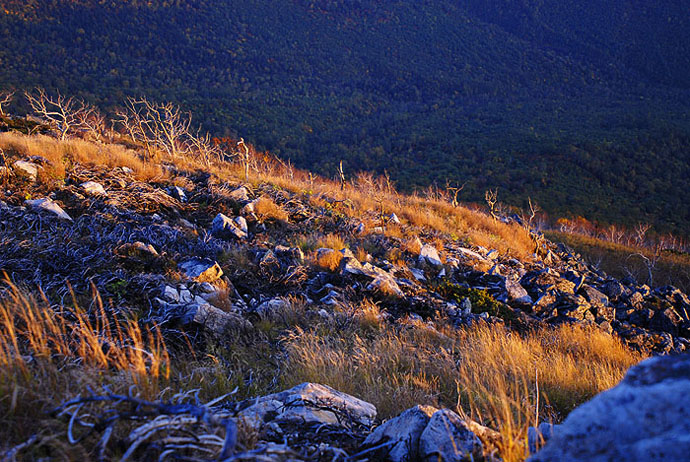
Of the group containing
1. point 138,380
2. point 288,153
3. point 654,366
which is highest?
point 654,366

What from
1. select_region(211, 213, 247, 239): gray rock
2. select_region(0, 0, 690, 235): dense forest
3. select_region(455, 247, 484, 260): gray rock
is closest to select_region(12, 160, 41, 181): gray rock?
select_region(211, 213, 247, 239): gray rock

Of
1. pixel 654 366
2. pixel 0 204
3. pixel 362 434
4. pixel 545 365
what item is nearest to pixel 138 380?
pixel 362 434

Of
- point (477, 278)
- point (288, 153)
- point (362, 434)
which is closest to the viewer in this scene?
point (362, 434)

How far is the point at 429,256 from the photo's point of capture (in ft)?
24.6

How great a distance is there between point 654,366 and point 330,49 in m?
75.4

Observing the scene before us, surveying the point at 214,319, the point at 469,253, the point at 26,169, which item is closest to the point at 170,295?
the point at 214,319

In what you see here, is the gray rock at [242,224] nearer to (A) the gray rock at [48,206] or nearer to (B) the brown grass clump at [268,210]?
(B) the brown grass clump at [268,210]

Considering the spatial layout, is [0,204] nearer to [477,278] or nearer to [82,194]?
[82,194]

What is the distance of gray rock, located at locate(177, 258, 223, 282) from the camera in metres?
4.47

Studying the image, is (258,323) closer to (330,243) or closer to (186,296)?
(186,296)

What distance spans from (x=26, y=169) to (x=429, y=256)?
7030 millimetres

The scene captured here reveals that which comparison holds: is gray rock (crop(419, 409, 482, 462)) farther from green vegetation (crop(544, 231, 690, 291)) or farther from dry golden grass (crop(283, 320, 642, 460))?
green vegetation (crop(544, 231, 690, 291))

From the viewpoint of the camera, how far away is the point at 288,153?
1458 inches

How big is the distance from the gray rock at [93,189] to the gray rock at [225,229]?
1.78 metres
